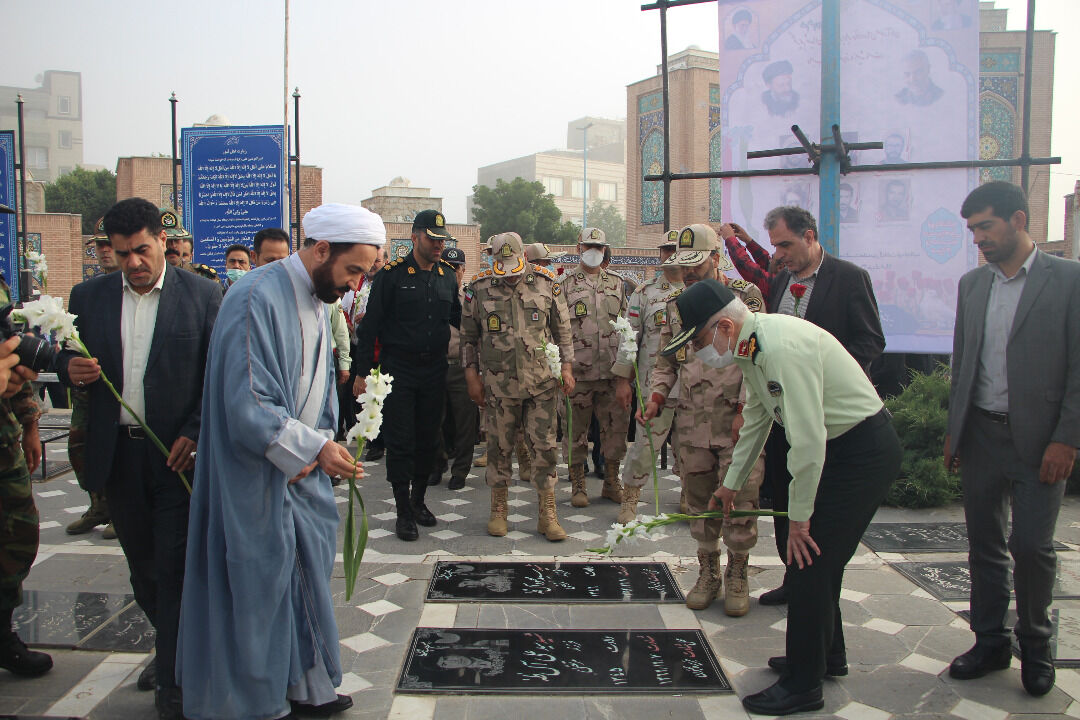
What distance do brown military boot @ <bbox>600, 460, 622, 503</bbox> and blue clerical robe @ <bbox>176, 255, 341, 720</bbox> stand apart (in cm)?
396

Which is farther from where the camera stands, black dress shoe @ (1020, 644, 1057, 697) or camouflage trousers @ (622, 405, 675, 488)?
camouflage trousers @ (622, 405, 675, 488)

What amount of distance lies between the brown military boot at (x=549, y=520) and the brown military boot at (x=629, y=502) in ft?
2.05

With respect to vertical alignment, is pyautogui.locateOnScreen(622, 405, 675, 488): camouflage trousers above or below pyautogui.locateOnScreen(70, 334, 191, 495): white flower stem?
below

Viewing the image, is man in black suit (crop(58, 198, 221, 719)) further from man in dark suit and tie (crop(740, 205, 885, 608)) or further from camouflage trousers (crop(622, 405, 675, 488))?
camouflage trousers (crop(622, 405, 675, 488))

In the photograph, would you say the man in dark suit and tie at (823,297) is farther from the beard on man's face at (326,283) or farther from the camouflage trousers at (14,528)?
the camouflage trousers at (14,528)

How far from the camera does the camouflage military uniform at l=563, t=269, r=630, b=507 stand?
6703 millimetres

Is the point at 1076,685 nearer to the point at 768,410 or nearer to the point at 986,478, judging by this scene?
the point at 986,478

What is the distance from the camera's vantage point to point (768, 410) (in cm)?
320

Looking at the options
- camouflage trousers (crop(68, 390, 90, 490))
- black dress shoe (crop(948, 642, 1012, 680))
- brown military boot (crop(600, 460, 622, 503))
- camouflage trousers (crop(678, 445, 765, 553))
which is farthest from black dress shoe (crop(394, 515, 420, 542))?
black dress shoe (crop(948, 642, 1012, 680))

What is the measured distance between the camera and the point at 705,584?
4352 millimetres

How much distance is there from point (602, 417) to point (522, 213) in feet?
110

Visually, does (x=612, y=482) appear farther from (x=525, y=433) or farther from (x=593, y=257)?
(x=593, y=257)

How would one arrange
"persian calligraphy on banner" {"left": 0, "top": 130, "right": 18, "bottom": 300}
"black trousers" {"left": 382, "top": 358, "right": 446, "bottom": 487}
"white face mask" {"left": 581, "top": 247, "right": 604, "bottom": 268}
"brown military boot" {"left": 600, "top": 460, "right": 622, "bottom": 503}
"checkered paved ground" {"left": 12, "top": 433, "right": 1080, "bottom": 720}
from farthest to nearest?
"persian calligraphy on banner" {"left": 0, "top": 130, "right": 18, "bottom": 300} → "white face mask" {"left": 581, "top": 247, "right": 604, "bottom": 268} → "brown military boot" {"left": 600, "top": 460, "right": 622, "bottom": 503} → "black trousers" {"left": 382, "top": 358, "right": 446, "bottom": 487} → "checkered paved ground" {"left": 12, "top": 433, "right": 1080, "bottom": 720}

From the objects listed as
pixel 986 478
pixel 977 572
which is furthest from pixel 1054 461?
pixel 977 572
